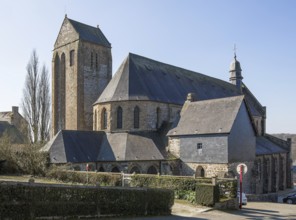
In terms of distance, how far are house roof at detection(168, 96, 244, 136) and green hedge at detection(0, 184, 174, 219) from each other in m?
14.3

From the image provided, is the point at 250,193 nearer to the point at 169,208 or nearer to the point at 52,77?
the point at 169,208

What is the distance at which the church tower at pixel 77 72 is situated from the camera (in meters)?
45.0

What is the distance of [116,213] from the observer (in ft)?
51.3

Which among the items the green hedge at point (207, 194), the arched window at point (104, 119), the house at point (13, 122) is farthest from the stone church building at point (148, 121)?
the green hedge at point (207, 194)

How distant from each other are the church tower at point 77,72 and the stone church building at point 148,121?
0.44ft

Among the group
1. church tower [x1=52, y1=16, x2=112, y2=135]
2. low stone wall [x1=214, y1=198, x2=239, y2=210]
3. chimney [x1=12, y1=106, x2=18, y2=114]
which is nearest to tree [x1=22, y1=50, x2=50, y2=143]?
church tower [x1=52, y1=16, x2=112, y2=135]

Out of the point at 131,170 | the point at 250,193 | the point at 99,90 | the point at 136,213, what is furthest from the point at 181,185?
the point at 99,90

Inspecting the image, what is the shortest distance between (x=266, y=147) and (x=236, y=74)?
1962 centimetres

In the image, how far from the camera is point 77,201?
1441cm

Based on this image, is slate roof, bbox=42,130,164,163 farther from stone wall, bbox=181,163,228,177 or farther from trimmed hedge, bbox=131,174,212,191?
trimmed hedge, bbox=131,174,212,191

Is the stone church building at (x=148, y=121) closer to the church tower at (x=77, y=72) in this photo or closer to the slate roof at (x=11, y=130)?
the church tower at (x=77, y=72)

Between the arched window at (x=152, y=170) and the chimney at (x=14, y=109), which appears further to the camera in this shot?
the chimney at (x=14, y=109)

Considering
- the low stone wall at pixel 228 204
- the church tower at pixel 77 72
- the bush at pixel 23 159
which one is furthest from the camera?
the church tower at pixel 77 72

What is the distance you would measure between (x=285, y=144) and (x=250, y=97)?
504 inches
